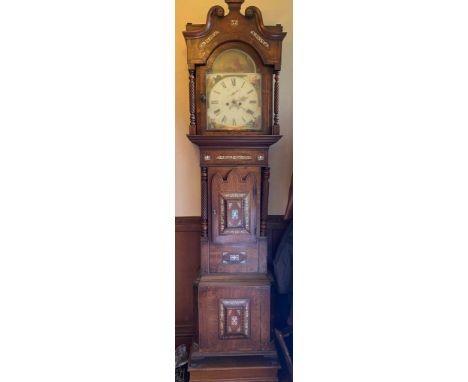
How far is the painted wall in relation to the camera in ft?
6.64

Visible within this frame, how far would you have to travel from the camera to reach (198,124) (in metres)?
1.73

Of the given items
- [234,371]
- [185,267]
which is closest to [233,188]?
[185,267]

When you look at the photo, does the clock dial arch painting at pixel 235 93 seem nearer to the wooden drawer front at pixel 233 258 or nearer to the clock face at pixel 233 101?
the clock face at pixel 233 101

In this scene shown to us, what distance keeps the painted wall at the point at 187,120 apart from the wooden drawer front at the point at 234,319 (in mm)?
538

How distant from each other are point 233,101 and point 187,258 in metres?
0.96

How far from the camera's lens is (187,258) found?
2.13 m

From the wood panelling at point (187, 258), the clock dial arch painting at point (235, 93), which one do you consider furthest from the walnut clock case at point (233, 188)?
the wood panelling at point (187, 258)

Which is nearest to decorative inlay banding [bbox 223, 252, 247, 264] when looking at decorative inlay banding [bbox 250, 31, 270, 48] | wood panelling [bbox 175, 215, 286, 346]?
wood panelling [bbox 175, 215, 286, 346]

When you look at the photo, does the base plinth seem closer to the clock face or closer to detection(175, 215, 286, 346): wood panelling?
detection(175, 215, 286, 346): wood panelling

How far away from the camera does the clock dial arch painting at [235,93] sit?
172 cm

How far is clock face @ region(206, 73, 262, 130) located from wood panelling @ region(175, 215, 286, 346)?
621mm
